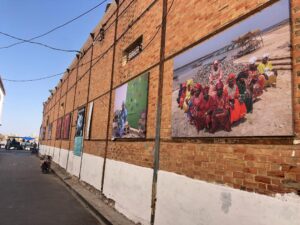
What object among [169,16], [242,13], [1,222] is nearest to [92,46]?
[169,16]

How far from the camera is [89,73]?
53.8ft

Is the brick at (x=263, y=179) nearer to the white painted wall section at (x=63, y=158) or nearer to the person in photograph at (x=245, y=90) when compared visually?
the person in photograph at (x=245, y=90)

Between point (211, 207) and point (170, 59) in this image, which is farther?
point (170, 59)

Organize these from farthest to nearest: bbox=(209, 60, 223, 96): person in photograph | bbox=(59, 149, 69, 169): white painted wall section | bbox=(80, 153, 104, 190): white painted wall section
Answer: bbox=(59, 149, 69, 169): white painted wall section, bbox=(80, 153, 104, 190): white painted wall section, bbox=(209, 60, 223, 96): person in photograph

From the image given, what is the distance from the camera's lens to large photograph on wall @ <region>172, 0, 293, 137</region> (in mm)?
4082

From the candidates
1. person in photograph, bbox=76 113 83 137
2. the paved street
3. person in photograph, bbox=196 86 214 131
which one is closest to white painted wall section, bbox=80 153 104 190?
the paved street

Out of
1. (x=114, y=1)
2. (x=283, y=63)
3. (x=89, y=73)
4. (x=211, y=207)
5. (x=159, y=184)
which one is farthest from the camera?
(x=89, y=73)

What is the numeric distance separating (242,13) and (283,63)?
1.31 m

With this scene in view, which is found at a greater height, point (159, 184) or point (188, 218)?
point (159, 184)

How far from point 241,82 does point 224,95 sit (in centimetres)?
41

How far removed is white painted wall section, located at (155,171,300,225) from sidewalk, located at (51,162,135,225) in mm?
1789

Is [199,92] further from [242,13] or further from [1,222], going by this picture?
[1,222]

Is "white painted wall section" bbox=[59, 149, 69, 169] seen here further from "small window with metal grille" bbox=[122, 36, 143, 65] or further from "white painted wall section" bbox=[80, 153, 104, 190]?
"small window with metal grille" bbox=[122, 36, 143, 65]

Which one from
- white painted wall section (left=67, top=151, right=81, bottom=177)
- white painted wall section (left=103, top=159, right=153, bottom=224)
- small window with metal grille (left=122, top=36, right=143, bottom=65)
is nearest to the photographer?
white painted wall section (left=103, top=159, right=153, bottom=224)
